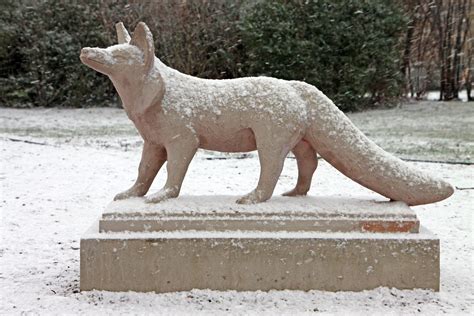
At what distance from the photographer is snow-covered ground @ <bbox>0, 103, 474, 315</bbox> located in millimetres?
4008

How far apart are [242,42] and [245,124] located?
1214cm

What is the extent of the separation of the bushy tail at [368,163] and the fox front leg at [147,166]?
3.58 feet

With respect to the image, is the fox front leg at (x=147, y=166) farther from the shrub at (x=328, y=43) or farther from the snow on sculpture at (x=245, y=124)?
the shrub at (x=328, y=43)

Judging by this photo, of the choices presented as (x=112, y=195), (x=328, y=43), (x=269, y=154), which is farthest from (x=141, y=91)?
(x=328, y=43)

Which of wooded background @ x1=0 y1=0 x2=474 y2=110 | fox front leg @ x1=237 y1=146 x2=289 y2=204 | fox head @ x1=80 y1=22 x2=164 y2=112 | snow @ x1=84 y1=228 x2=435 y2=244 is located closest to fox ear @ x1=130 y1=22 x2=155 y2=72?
fox head @ x1=80 y1=22 x2=164 y2=112

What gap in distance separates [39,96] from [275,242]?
1380 cm

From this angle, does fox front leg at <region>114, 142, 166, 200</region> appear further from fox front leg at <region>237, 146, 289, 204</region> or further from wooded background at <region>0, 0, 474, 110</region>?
wooded background at <region>0, 0, 474, 110</region>

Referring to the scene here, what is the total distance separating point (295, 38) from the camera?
15094 mm

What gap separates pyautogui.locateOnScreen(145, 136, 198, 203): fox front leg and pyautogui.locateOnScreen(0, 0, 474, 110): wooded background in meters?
10.9

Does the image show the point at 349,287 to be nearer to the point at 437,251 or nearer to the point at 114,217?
the point at 437,251

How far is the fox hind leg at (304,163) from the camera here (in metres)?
4.60

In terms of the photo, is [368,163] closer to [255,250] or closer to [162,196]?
[255,250]

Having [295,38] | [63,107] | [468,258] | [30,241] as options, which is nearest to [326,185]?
[468,258]

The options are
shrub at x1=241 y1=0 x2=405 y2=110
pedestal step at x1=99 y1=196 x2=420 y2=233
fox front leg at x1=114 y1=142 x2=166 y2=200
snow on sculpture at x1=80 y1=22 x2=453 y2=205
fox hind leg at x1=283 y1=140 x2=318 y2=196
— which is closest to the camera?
pedestal step at x1=99 y1=196 x2=420 y2=233
